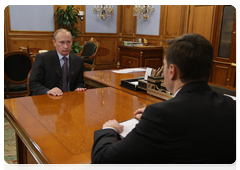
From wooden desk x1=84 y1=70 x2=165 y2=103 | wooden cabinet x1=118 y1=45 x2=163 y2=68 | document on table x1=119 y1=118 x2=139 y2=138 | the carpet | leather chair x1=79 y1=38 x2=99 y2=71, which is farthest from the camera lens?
wooden cabinet x1=118 y1=45 x2=163 y2=68

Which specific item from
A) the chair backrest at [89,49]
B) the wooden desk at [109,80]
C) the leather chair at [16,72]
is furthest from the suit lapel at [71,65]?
the chair backrest at [89,49]

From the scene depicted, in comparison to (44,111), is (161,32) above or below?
above

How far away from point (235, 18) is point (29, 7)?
5.47 metres

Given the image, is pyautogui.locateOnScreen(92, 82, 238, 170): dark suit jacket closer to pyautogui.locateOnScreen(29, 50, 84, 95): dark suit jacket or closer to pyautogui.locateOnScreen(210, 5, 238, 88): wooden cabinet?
pyautogui.locateOnScreen(29, 50, 84, 95): dark suit jacket

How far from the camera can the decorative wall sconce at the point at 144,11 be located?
23.1ft

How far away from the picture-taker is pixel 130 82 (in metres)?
2.50

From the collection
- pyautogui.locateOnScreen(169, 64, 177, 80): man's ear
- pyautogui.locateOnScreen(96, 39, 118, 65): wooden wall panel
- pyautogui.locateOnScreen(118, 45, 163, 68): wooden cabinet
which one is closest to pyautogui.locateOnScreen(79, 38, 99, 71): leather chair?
pyautogui.locateOnScreen(118, 45, 163, 68): wooden cabinet

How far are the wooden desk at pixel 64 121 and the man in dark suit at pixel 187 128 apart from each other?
21 centimetres

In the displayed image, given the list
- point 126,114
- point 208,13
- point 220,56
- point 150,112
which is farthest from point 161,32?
point 150,112

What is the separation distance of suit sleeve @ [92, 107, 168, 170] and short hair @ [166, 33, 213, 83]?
0.23 metres

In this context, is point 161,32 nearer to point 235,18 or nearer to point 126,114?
point 235,18

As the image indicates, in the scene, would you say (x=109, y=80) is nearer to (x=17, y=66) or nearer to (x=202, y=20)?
(x=17, y=66)

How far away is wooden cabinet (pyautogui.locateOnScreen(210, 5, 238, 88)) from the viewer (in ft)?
15.3

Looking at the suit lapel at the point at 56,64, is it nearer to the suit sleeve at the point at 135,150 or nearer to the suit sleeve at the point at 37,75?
the suit sleeve at the point at 37,75
